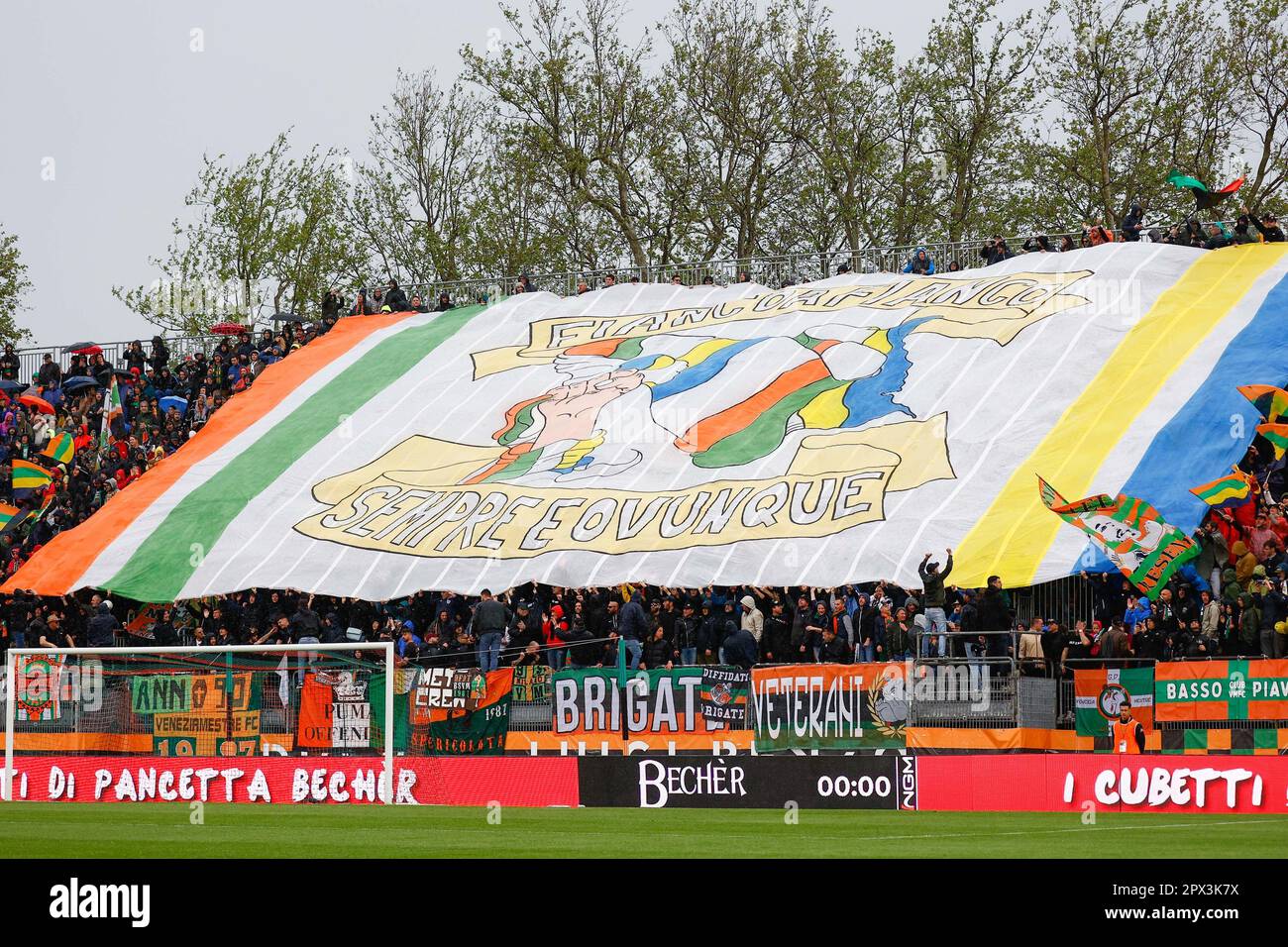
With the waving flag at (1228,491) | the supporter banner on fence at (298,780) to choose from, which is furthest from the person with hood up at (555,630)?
the waving flag at (1228,491)

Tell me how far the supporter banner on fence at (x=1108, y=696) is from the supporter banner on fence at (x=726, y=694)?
4430mm

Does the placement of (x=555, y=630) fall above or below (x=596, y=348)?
below

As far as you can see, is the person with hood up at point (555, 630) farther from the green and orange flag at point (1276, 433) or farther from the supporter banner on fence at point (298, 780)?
the green and orange flag at point (1276, 433)

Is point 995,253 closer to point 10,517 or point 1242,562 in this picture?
point 1242,562

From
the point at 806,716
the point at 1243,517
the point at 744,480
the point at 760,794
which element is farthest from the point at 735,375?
the point at 760,794

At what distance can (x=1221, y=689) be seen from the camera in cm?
2331

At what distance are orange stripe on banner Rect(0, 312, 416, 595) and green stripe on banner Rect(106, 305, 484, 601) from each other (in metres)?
1.08

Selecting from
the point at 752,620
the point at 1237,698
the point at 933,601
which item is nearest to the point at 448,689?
the point at 752,620

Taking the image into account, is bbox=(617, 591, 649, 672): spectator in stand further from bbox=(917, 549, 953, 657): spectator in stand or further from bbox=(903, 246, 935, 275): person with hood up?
bbox=(903, 246, 935, 275): person with hood up

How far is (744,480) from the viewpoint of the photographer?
35750 millimetres

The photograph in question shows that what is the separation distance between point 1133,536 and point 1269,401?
4.72 metres

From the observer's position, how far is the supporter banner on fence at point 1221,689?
22.7 meters
